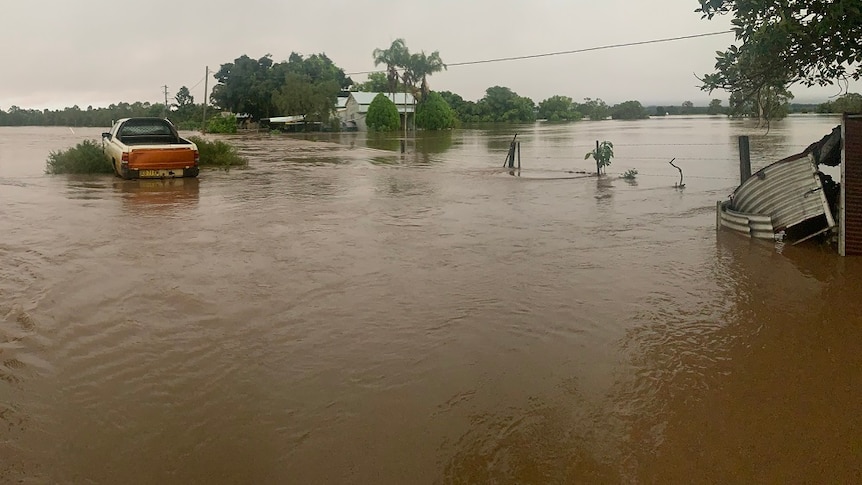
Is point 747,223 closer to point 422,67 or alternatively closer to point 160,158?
point 160,158

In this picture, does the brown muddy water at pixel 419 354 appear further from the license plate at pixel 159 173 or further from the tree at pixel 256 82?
the tree at pixel 256 82

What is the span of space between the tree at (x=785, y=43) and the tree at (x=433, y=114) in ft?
247

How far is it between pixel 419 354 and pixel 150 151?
14568mm

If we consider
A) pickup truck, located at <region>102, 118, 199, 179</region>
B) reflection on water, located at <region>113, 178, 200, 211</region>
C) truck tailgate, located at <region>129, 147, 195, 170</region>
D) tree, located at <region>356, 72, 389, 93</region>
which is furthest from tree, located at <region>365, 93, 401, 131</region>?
truck tailgate, located at <region>129, 147, 195, 170</region>

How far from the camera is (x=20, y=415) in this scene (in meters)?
4.54

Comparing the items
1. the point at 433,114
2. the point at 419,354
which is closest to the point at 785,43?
the point at 419,354

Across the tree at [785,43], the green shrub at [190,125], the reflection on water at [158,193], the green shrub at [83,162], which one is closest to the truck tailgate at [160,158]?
the reflection on water at [158,193]

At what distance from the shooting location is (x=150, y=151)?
59.4ft

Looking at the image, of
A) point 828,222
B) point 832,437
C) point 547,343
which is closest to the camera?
point 832,437

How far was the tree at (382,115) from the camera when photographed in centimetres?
7369

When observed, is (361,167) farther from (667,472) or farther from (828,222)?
(667,472)

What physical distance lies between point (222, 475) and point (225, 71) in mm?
82561

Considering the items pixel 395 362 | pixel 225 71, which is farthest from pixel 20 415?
pixel 225 71

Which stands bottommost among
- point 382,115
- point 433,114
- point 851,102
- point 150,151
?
point 150,151
